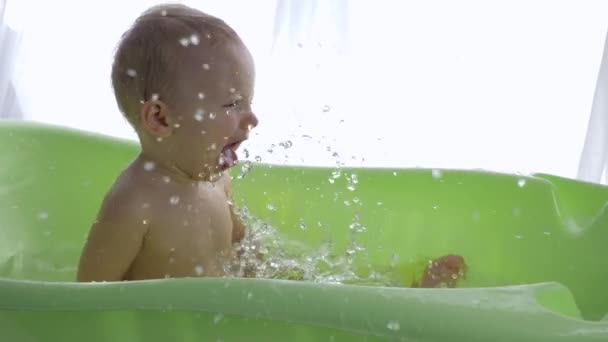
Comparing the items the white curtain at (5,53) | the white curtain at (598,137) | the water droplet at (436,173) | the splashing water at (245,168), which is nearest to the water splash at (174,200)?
the splashing water at (245,168)

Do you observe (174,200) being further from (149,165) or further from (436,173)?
(436,173)

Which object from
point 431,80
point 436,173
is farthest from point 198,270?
point 431,80

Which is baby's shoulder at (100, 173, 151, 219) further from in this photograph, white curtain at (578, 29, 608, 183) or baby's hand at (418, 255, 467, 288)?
white curtain at (578, 29, 608, 183)

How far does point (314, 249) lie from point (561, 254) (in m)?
0.33

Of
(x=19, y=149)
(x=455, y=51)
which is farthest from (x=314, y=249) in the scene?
(x=455, y=51)

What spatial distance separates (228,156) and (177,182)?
0.22ft

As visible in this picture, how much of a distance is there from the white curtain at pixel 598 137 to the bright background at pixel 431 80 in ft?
0.22

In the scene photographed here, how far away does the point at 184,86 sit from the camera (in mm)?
1086

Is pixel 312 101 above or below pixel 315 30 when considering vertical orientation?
below

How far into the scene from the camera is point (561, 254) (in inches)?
48.8

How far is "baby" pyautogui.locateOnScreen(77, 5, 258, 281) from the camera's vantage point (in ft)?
3.52

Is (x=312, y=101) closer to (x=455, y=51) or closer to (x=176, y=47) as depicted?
(x=455, y=51)

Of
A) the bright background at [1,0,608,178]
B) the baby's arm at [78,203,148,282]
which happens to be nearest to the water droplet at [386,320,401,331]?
the baby's arm at [78,203,148,282]

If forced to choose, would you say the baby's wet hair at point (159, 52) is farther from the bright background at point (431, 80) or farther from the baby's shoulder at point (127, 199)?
the bright background at point (431, 80)
